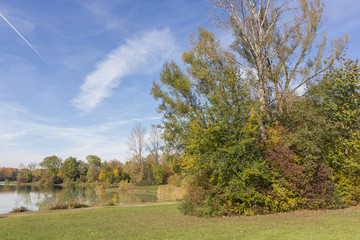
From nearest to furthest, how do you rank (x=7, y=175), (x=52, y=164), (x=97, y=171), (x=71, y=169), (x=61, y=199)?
(x=61, y=199) < (x=97, y=171) < (x=71, y=169) < (x=52, y=164) < (x=7, y=175)

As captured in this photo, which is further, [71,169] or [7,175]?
[7,175]

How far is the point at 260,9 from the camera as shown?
16.2 metres

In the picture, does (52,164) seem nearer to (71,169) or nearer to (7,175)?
(71,169)

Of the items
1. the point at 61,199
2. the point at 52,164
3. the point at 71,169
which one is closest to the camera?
the point at 61,199

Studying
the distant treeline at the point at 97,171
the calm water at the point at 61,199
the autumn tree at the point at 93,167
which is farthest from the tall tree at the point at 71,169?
the calm water at the point at 61,199

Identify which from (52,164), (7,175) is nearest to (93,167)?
(52,164)

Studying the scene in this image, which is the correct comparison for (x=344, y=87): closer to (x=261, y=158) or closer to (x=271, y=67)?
(x=271, y=67)

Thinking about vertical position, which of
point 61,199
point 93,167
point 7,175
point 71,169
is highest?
point 93,167

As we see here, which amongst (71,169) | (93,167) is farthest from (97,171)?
(71,169)

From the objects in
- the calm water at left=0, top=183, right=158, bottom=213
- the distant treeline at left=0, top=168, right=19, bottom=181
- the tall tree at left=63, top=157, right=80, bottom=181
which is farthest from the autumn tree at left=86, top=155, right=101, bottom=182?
the distant treeline at left=0, top=168, right=19, bottom=181

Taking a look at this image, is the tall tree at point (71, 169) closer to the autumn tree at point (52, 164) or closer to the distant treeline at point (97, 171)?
the distant treeline at point (97, 171)

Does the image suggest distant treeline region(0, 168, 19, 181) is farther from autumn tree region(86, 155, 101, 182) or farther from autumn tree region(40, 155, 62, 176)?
autumn tree region(86, 155, 101, 182)

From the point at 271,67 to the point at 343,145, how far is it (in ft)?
22.3

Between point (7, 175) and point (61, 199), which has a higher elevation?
point (7, 175)
